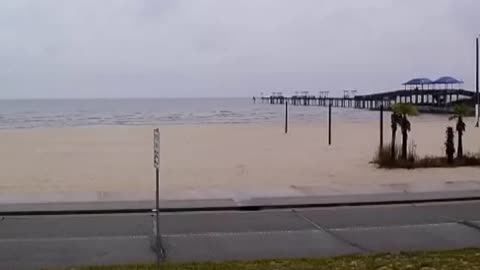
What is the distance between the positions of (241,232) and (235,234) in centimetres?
18

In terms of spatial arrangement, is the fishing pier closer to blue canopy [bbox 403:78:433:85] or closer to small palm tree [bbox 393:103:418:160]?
blue canopy [bbox 403:78:433:85]

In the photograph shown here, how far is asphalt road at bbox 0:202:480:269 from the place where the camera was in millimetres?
8250

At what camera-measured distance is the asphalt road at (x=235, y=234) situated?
825cm

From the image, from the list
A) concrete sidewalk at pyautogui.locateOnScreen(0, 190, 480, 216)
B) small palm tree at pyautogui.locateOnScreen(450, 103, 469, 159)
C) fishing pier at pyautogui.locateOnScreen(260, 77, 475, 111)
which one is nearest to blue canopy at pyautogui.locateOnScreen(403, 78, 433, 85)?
fishing pier at pyautogui.locateOnScreen(260, 77, 475, 111)

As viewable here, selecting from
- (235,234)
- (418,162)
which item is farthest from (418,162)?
(235,234)

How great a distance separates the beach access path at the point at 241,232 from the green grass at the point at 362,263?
0.78 meters

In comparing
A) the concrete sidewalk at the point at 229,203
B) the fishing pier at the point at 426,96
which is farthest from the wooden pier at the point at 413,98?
the concrete sidewalk at the point at 229,203

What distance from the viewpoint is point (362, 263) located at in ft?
23.0

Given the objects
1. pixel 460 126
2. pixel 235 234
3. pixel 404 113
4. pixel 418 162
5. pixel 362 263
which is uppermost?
pixel 404 113

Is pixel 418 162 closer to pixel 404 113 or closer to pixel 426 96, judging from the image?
pixel 404 113

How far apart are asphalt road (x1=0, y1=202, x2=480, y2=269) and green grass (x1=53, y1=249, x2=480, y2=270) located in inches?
31.5

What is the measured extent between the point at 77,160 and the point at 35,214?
12.2m

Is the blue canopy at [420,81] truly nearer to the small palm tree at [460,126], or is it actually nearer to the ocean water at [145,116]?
the ocean water at [145,116]

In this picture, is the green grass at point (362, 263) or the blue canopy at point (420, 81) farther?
the blue canopy at point (420, 81)
